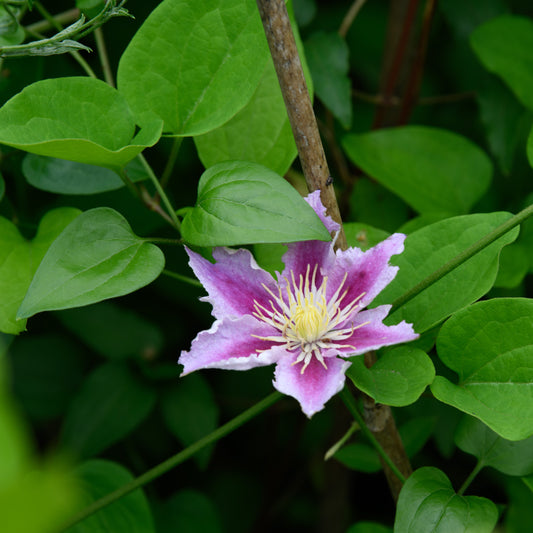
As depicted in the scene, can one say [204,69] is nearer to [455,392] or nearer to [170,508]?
[455,392]

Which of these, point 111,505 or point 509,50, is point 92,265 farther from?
point 509,50

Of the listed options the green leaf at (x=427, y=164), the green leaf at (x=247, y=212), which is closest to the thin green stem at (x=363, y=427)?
the green leaf at (x=247, y=212)

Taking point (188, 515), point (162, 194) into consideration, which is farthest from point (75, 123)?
point (188, 515)

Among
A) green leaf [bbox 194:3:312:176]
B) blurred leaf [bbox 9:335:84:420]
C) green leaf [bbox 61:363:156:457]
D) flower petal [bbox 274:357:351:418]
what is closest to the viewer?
flower petal [bbox 274:357:351:418]

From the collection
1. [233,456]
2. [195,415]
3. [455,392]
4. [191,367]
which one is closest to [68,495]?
[191,367]

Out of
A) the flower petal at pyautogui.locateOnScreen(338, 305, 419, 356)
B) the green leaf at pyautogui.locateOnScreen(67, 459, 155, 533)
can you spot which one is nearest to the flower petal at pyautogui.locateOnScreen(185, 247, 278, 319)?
the flower petal at pyautogui.locateOnScreen(338, 305, 419, 356)

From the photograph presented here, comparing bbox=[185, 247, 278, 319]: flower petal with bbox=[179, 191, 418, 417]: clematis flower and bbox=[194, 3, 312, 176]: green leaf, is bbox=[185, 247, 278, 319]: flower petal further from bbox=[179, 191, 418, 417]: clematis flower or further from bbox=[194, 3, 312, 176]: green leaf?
bbox=[194, 3, 312, 176]: green leaf

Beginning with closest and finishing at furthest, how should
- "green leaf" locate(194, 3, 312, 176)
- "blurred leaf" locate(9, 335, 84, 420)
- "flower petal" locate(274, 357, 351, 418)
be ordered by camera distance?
"flower petal" locate(274, 357, 351, 418), "green leaf" locate(194, 3, 312, 176), "blurred leaf" locate(9, 335, 84, 420)
